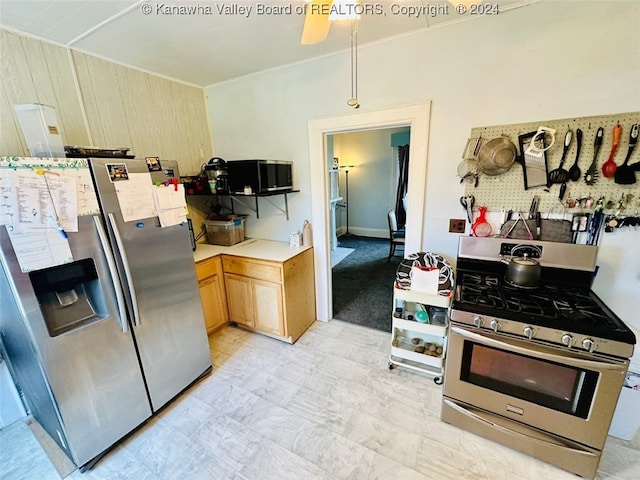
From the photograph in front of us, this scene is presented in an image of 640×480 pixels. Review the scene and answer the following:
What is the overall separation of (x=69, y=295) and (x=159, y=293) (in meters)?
0.43

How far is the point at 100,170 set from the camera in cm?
141

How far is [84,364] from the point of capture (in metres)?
1.42

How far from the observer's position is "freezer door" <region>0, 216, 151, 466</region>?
50.0 inches

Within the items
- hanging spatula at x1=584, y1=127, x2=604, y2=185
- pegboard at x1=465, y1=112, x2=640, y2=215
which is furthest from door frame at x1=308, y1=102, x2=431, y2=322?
hanging spatula at x1=584, y1=127, x2=604, y2=185

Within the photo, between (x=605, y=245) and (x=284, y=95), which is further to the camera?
(x=284, y=95)

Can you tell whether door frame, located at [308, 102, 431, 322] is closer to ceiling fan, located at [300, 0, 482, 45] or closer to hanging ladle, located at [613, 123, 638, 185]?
ceiling fan, located at [300, 0, 482, 45]

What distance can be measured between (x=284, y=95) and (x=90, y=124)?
1.60m

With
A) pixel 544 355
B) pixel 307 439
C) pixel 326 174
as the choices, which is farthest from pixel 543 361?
pixel 326 174

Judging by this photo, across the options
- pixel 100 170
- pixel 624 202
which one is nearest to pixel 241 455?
pixel 100 170

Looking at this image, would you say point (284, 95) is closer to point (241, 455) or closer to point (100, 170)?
point (100, 170)

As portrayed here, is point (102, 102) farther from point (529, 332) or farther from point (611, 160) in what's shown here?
point (611, 160)

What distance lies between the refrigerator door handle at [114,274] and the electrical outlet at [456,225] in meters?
2.30

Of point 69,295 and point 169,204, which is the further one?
point 169,204

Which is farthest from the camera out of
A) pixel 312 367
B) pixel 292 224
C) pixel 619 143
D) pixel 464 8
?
pixel 292 224
